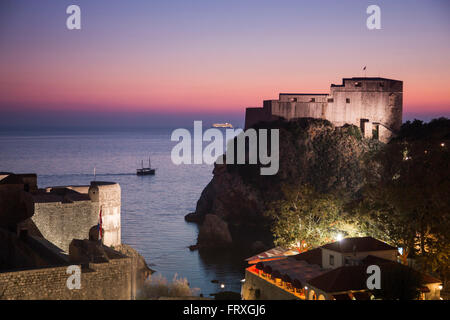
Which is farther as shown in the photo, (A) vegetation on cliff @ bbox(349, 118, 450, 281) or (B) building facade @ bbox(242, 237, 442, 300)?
(A) vegetation on cliff @ bbox(349, 118, 450, 281)

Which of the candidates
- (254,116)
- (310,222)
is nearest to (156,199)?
(254,116)

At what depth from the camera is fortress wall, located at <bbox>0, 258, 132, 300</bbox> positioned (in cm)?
1244

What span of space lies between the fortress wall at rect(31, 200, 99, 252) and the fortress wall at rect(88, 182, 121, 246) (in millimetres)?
1200

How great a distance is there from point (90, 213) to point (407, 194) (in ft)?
45.6

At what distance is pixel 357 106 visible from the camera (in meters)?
59.0

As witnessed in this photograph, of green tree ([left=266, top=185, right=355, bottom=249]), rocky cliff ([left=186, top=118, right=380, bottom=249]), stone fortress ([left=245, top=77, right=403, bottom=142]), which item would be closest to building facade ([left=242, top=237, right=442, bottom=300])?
green tree ([left=266, top=185, right=355, bottom=249])

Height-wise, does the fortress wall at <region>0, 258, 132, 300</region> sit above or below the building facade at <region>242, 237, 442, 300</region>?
above

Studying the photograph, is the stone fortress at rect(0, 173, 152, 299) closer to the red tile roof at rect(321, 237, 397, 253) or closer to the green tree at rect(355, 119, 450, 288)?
the red tile roof at rect(321, 237, 397, 253)

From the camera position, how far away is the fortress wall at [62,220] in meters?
20.7

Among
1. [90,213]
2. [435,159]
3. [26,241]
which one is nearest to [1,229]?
[26,241]

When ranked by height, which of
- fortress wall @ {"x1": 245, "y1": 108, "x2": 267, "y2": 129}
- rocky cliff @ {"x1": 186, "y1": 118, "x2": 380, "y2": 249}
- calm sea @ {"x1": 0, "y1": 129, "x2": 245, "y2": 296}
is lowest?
calm sea @ {"x1": 0, "y1": 129, "x2": 245, "y2": 296}

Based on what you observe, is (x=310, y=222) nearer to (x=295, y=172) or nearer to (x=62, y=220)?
(x=62, y=220)

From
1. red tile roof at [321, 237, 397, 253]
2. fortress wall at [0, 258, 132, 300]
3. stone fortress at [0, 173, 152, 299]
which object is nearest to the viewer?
fortress wall at [0, 258, 132, 300]

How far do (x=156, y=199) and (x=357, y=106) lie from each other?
33185 mm
